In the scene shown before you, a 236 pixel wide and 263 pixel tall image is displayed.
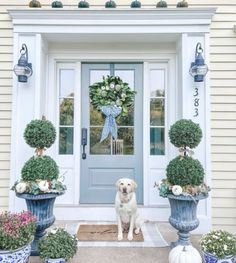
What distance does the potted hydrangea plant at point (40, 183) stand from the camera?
2.57m

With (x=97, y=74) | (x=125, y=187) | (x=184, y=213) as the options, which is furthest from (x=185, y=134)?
(x=97, y=74)

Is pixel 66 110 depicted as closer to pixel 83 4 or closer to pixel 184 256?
pixel 83 4

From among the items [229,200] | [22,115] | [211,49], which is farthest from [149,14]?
[229,200]

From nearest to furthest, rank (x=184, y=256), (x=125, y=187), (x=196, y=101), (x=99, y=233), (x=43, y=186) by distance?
1. (x=184, y=256)
2. (x=43, y=186)
3. (x=125, y=187)
4. (x=99, y=233)
5. (x=196, y=101)

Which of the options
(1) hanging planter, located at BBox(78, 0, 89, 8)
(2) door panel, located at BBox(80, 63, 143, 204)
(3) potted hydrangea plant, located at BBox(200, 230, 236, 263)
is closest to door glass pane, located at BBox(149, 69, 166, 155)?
(2) door panel, located at BBox(80, 63, 143, 204)

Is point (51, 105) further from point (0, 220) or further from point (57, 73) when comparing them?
point (0, 220)

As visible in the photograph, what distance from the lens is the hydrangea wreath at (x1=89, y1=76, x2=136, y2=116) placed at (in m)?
3.80

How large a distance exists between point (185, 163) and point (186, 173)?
0.10 m

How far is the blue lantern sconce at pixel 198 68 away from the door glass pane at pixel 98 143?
1.41 m

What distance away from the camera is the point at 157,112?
152 inches

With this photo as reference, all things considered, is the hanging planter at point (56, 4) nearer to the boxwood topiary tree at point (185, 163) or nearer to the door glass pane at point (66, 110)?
the door glass pane at point (66, 110)

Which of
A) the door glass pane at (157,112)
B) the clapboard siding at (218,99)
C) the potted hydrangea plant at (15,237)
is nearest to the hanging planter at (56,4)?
the clapboard siding at (218,99)

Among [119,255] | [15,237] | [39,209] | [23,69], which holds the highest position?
[23,69]

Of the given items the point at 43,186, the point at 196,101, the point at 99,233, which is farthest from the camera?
the point at 196,101
